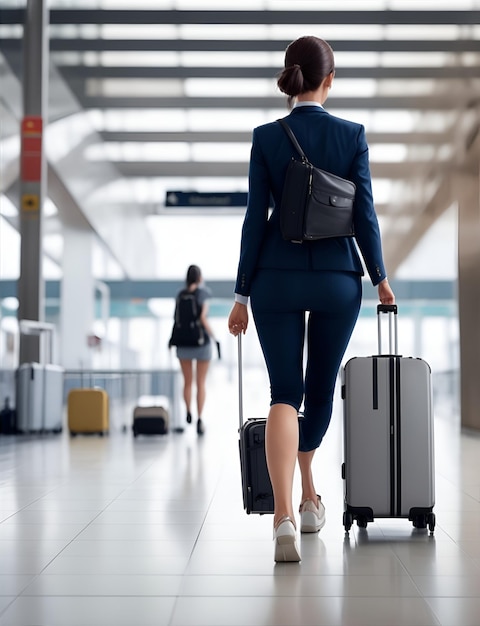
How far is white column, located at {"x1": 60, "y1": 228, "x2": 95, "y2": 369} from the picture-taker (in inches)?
522

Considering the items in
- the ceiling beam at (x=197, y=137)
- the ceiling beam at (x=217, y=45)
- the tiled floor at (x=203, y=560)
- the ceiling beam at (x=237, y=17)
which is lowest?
the tiled floor at (x=203, y=560)

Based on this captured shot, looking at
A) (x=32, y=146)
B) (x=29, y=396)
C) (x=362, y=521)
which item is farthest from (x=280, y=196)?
(x=32, y=146)

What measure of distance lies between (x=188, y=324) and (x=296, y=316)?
6486 mm

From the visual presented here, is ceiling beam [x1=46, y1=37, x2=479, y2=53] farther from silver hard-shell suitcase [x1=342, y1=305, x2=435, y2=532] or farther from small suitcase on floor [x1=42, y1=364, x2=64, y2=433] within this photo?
silver hard-shell suitcase [x1=342, y1=305, x2=435, y2=532]

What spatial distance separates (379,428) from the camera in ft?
12.3

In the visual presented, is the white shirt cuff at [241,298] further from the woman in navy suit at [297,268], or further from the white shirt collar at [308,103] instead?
the white shirt collar at [308,103]

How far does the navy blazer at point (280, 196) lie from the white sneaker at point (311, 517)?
3.21ft

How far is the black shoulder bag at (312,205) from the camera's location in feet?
10.8

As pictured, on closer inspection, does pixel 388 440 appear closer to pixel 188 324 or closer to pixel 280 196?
pixel 280 196

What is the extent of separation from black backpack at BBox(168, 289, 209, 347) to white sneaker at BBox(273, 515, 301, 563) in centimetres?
661

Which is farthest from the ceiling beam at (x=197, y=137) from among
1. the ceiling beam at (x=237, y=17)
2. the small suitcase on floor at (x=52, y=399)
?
the small suitcase on floor at (x=52, y=399)

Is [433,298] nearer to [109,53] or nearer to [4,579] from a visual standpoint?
[109,53]

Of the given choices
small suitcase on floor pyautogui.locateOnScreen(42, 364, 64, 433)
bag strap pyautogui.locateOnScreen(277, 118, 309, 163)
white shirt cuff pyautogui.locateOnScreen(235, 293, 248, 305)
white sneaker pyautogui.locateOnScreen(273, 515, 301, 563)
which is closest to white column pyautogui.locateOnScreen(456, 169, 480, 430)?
small suitcase on floor pyautogui.locateOnScreen(42, 364, 64, 433)

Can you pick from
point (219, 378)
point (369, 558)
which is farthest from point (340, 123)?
point (219, 378)
